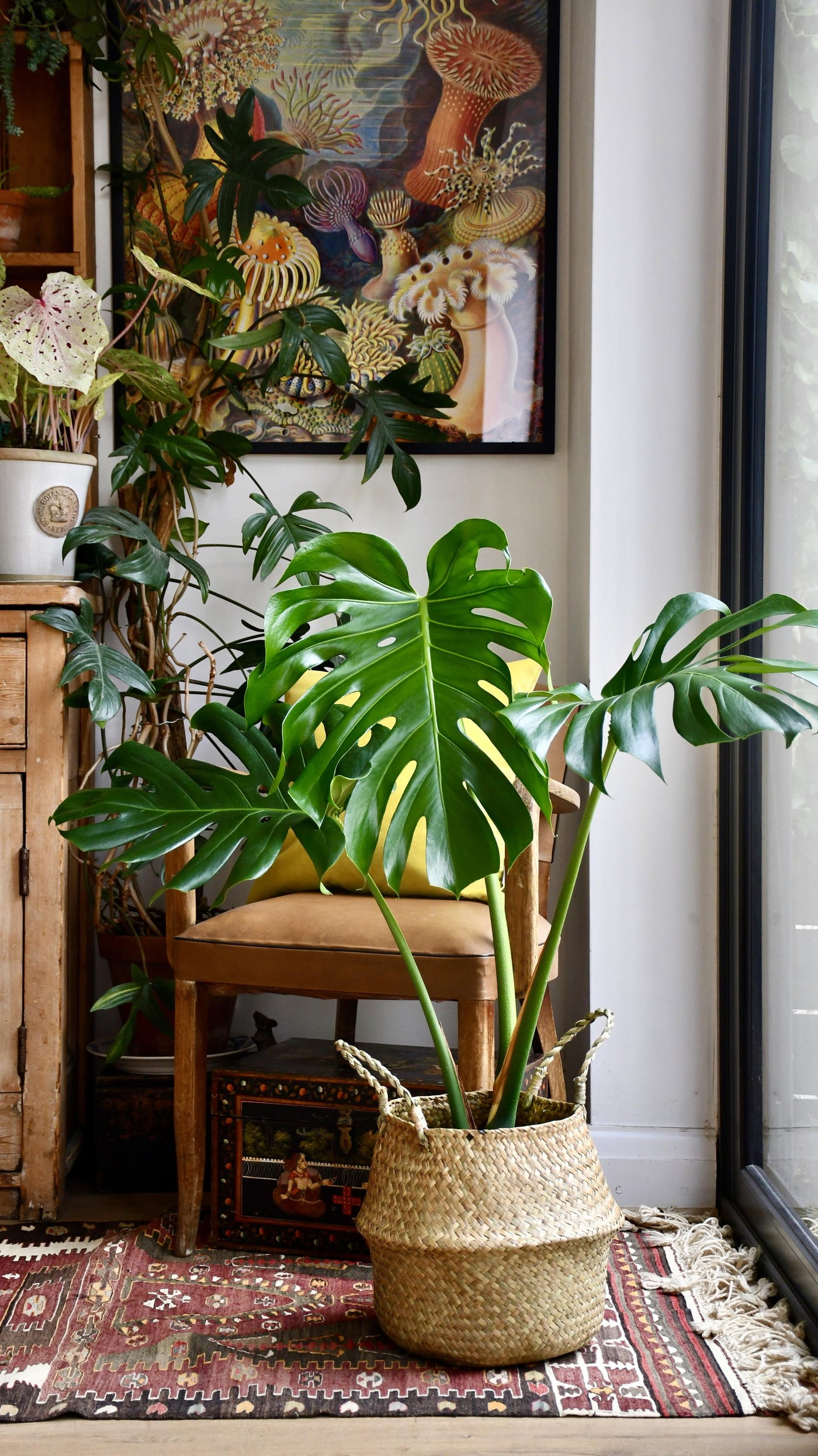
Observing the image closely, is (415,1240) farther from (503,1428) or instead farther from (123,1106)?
(123,1106)

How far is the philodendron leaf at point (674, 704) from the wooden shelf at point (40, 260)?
1.58m

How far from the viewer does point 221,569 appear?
2502 mm

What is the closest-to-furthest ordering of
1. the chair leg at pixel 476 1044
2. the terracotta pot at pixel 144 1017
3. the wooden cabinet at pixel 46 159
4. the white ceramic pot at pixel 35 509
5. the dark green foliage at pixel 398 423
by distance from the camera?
the chair leg at pixel 476 1044 < the white ceramic pot at pixel 35 509 < the terracotta pot at pixel 144 1017 < the dark green foliage at pixel 398 423 < the wooden cabinet at pixel 46 159

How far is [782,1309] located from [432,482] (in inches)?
64.4

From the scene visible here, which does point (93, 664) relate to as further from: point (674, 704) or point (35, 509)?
point (674, 704)

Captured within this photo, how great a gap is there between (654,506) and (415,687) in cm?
97

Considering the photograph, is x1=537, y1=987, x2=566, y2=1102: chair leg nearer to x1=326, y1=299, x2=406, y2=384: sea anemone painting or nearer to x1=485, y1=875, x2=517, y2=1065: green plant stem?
x1=485, y1=875, x2=517, y2=1065: green plant stem

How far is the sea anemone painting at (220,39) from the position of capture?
2422mm

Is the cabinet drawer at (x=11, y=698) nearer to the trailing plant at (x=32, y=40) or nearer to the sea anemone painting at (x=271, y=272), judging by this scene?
the sea anemone painting at (x=271, y=272)

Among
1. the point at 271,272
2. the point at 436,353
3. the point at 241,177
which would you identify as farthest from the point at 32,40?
the point at 436,353

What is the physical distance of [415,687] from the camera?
51.2 inches

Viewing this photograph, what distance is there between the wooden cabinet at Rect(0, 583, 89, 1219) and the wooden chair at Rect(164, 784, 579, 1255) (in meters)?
0.26

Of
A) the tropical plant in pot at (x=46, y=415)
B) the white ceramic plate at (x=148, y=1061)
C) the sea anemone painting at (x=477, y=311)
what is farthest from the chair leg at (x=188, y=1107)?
the sea anemone painting at (x=477, y=311)

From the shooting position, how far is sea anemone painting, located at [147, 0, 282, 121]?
2422 mm
